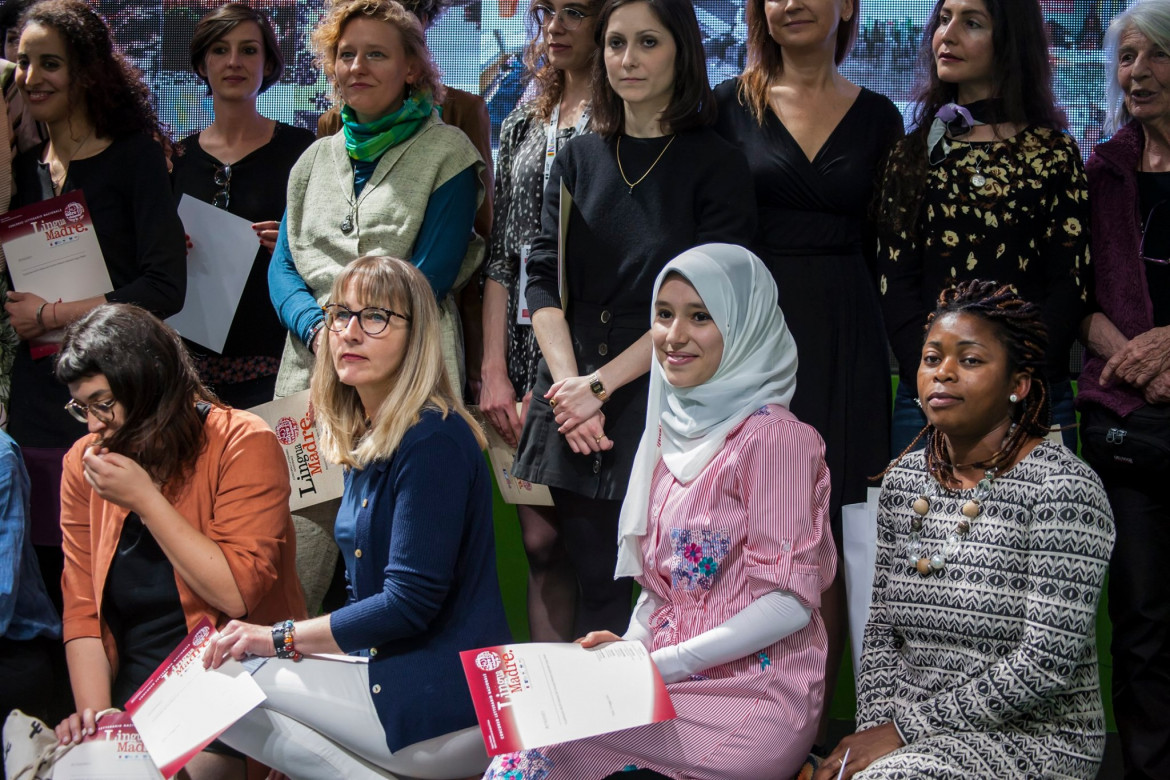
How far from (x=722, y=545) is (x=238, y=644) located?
97cm

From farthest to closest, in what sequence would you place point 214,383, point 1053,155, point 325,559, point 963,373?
point 214,383 → point 325,559 → point 1053,155 → point 963,373

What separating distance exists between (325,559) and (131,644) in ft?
2.49

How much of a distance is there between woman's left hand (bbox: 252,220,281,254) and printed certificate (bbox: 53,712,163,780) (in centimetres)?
155

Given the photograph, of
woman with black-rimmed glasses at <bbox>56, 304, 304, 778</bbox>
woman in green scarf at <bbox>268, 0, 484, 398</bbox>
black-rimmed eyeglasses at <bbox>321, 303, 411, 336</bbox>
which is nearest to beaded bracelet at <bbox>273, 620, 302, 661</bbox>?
woman with black-rimmed glasses at <bbox>56, 304, 304, 778</bbox>

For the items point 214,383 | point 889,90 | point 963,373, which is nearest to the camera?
point 963,373

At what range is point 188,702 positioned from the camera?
2496mm

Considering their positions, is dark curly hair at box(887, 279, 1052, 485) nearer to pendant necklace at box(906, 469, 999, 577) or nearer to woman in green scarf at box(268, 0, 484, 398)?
pendant necklace at box(906, 469, 999, 577)

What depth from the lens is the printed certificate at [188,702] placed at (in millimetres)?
2424

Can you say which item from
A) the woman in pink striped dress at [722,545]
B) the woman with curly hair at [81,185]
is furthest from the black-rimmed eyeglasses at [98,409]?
the woman in pink striped dress at [722,545]

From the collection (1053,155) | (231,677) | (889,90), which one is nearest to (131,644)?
(231,677)

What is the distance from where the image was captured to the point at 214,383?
12.3 feet

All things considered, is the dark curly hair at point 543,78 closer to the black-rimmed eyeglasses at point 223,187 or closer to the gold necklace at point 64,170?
the black-rimmed eyeglasses at point 223,187

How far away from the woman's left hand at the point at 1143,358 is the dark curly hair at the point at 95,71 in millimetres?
2677

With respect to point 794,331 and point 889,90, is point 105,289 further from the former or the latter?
point 889,90
